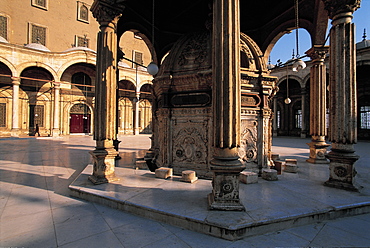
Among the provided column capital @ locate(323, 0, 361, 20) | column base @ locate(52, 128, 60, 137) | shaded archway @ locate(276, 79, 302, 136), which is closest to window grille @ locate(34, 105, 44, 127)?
column base @ locate(52, 128, 60, 137)

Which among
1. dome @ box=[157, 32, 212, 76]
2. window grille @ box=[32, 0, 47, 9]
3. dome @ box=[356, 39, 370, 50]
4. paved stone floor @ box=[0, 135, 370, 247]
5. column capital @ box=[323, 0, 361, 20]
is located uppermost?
window grille @ box=[32, 0, 47, 9]

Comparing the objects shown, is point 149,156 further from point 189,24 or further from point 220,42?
point 189,24

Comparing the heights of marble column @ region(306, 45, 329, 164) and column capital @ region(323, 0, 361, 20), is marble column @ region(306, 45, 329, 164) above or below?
below

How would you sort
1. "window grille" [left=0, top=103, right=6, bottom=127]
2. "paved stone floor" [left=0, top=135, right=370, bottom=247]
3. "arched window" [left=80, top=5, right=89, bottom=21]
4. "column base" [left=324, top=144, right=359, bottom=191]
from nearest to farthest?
"paved stone floor" [left=0, top=135, right=370, bottom=247], "column base" [left=324, top=144, right=359, bottom=191], "window grille" [left=0, top=103, right=6, bottom=127], "arched window" [left=80, top=5, right=89, bottom=21]

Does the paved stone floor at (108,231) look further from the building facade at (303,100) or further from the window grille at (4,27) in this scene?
the window grille at (4,27)

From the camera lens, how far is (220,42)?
3154 millimetres

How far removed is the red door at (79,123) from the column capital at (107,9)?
78.4 ft

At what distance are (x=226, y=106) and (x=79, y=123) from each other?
88.7 ft

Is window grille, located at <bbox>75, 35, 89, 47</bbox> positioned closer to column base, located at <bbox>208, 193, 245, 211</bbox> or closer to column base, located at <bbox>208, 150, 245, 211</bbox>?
column base, located at <bbox>208, 150, 245, 211</bbox>

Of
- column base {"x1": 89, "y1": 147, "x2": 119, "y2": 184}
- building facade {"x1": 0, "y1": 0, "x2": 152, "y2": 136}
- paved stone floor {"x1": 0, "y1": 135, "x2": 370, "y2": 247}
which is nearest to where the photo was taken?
paved stone floor {"x1": 0, "y1": 135, "x2": 370, "y2": 247}

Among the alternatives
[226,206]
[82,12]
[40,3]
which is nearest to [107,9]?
[226,206]

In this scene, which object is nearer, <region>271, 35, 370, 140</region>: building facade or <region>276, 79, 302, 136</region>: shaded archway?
<region>271, 35, 370, 140</region>: building facade

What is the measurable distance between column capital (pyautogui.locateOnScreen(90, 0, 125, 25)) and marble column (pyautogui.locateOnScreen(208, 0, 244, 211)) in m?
2.98

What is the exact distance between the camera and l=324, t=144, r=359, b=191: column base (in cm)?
412
